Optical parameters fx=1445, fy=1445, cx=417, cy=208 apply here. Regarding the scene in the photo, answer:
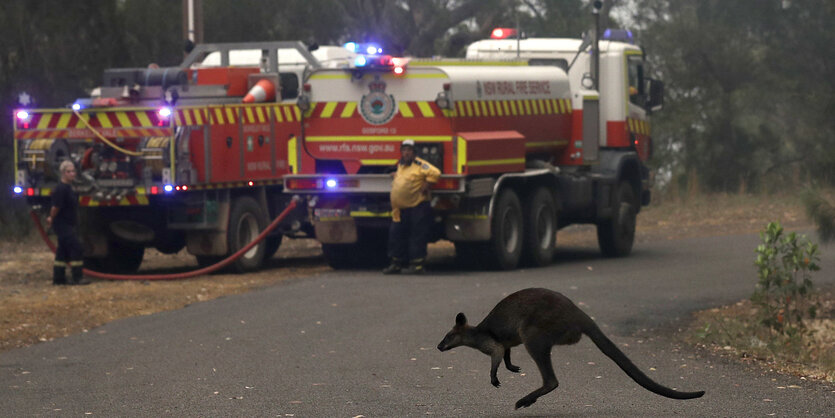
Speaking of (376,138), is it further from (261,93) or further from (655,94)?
(655,94)

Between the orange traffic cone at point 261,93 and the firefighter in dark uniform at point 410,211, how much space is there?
271 centimetres

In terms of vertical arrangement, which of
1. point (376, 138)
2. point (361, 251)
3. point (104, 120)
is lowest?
point (361, 251)

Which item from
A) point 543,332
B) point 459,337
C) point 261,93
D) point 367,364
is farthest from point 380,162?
point 543,332

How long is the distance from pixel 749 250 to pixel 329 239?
6.44 metres

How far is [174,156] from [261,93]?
92.8 inches

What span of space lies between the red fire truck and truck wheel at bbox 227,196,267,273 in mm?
13

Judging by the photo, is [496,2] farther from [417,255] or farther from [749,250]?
[417,255]

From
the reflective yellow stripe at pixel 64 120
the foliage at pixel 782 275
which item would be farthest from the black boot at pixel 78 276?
the foliage at pixel 782 275

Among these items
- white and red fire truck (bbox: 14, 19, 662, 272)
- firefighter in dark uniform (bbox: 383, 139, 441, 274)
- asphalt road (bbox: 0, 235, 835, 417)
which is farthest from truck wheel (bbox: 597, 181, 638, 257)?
asphalt road (bbox: 0, 235, 835, 417)

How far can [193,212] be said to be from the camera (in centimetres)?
1798

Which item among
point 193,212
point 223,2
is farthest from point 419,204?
point 223,2

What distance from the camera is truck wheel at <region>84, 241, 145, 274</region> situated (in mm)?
18719

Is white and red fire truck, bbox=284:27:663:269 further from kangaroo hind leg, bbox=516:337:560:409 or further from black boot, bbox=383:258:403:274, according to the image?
kangaroo hind leg, bbox=516:337:560:409

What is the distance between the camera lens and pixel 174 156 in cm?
1714
